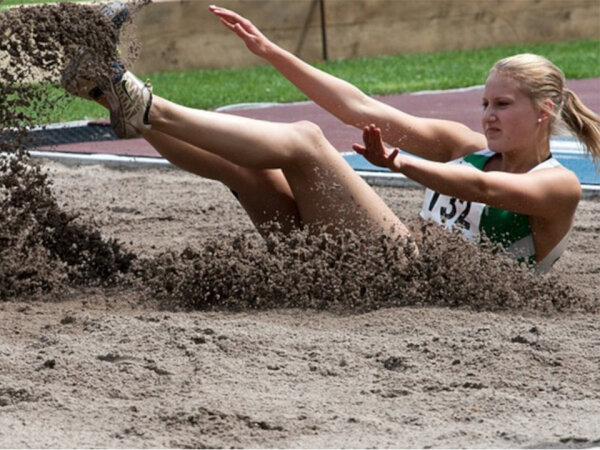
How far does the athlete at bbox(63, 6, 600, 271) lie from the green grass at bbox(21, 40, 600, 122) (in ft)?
19.2

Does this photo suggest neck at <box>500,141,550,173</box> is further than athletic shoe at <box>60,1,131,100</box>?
Yes

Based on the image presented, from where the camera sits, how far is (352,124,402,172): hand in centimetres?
425

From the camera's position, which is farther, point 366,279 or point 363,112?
point 363,112

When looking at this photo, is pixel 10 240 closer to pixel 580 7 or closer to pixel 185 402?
pixel 185 402

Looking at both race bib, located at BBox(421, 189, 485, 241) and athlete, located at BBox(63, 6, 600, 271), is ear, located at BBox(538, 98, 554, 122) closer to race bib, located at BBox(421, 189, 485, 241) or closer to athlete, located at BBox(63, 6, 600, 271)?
athlete, located at BBox(63, 6, 600, 271)

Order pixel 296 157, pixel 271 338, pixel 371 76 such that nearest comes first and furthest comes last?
pixel 271 338 < pixel 296 157 < pixel 371 76

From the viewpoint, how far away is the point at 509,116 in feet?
16.6

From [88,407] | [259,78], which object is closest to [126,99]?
[88,407]

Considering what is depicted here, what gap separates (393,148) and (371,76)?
9.49 metres

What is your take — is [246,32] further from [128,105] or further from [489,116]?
[489,116]

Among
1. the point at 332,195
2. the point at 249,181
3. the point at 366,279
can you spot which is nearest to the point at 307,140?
the point at 332,195

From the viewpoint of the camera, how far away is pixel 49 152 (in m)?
9.40

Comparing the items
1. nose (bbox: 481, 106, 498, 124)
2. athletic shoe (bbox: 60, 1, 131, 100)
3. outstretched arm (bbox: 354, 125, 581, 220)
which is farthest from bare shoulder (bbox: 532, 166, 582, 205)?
athletic shoe (bbox: 60, 1, 131, 100)

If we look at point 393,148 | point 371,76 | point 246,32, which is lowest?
point 371,76
